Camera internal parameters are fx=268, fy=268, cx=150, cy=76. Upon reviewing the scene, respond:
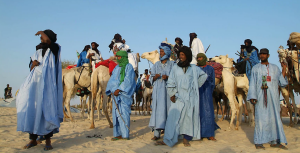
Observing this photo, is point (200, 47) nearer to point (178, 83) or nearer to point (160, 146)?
point (178, 83)

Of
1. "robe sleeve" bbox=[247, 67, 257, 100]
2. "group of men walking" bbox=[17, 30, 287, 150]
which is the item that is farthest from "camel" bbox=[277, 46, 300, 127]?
"robe sleeve" bbox=[247, 67, 257, 100]

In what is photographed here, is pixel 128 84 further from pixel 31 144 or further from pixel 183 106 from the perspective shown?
pixel 31 144

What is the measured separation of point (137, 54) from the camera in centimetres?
981

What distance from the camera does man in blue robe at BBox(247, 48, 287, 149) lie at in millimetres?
5508

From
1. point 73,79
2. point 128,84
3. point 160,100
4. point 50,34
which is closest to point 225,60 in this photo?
point 160,100

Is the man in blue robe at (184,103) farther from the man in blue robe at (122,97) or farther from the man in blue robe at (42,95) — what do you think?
the man in blue robe at (42,95)

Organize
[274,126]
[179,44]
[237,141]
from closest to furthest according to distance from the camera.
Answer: [274,126], [237,141], [179,44]

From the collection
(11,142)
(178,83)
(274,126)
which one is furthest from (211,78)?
(11,142)

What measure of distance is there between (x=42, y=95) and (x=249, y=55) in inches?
312

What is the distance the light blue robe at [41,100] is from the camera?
198 inches

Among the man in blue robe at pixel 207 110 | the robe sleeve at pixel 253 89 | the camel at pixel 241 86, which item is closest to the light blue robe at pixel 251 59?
the camel at pixel 241 86

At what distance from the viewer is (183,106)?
5688mm

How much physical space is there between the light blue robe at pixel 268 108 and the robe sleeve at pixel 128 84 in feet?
9.20

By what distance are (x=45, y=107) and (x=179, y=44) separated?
18.1 feet
